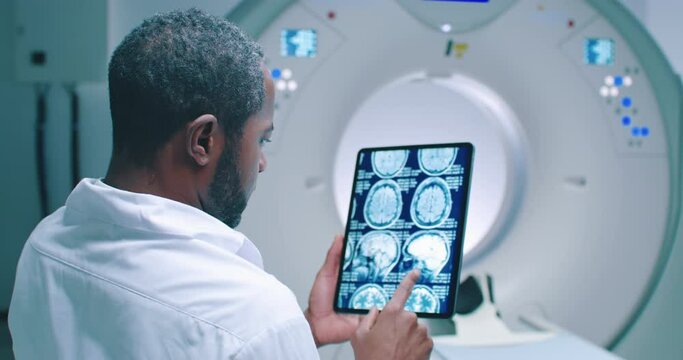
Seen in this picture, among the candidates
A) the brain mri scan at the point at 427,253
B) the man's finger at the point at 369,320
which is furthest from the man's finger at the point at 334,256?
the man's finger at the point at 369,320

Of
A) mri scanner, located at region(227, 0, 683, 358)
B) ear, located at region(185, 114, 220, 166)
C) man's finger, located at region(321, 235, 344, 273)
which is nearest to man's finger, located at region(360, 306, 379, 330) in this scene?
man's finger, located at region(321, 235, 344, 273)

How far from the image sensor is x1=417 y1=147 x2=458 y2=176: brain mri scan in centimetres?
123

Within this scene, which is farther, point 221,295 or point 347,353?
point 347,353

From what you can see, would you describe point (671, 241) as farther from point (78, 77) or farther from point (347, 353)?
point (78, 77)

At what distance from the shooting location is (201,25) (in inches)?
31.2

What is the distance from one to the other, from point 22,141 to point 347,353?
79 centimetres

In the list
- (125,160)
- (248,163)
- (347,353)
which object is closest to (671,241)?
(347,353)

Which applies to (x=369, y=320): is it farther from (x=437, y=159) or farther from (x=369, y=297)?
(x=437, y=159)

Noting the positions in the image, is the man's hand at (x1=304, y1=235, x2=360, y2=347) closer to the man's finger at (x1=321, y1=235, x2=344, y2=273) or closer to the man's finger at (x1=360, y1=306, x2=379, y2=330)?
the man's finger at (x1=321, y1=235, x2=344, y2=273)

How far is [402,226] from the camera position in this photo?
125 centimetres

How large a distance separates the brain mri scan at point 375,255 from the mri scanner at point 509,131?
12.3 inches

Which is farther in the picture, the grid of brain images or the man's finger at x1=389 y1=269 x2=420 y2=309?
the grid of brain images

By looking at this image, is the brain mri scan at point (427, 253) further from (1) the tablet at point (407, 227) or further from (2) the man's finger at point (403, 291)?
(2) the man's finger at point (403, 291)

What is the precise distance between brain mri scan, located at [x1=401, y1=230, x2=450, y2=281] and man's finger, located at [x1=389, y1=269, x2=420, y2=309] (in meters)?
0.12
